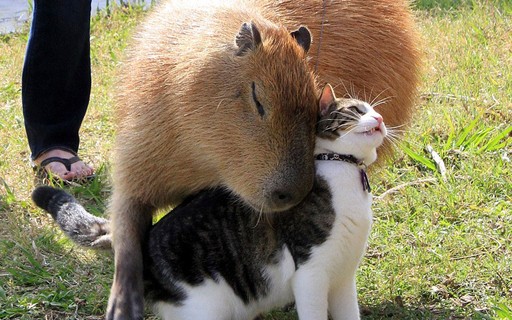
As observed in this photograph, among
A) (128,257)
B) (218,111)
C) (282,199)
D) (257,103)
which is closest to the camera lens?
(282,199)

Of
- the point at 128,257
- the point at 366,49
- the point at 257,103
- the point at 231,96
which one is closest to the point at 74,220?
the point at 128,257

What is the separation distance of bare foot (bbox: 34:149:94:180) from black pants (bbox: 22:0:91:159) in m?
0.04

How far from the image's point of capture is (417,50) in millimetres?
4531

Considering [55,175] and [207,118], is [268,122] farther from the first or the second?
[55,175]

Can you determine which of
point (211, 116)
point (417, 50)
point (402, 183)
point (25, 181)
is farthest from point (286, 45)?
point (25, 181)

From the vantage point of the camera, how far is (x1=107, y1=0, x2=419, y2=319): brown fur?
328 centimetres

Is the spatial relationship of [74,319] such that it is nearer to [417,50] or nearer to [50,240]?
[50,240]

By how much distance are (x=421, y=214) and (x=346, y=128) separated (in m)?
1.38

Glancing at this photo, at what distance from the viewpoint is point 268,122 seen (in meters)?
3.27

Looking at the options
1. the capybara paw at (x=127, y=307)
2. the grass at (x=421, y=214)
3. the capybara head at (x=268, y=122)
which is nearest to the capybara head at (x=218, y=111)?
the capybara head at (x=268, y=122)

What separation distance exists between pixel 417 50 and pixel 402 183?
0.77 m

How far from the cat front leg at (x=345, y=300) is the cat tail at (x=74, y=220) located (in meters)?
1.10

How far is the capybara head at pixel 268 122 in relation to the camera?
3.21 m

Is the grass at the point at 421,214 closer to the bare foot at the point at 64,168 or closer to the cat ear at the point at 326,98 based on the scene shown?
the bare foot at the point at 64,168
